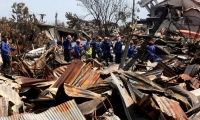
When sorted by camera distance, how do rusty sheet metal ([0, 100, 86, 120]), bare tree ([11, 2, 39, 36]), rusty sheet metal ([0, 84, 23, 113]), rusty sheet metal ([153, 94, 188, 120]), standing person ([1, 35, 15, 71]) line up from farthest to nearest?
1. bare tree ([11, 2, 39, 36])
2. standing person ([1, 35, 15, 71])
3. rusty sheet metal ([0, 84, 23, 113])
4. rusty sheet metal ([153, 94, 188, 120])
5. rusty sheet metal ([0, 100, 86, 120])

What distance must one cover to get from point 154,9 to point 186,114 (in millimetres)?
31150

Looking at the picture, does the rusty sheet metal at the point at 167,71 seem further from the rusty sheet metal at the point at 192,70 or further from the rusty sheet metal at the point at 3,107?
the rusty sheet metal at the point at 3,107

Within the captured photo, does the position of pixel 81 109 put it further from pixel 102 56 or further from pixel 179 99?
pixel 102 56

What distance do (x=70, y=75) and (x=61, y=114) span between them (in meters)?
1.55

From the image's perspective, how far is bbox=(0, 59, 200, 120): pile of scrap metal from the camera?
413 cm

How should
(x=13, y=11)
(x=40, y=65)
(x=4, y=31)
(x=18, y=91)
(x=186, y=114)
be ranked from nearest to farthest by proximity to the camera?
(x=186, y=114), (x=18, y=91), (x=40, y=65), (x=4, y=31), (x=13, y=11)

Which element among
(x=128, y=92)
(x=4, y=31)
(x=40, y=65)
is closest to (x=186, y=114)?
(x=128, y=92)

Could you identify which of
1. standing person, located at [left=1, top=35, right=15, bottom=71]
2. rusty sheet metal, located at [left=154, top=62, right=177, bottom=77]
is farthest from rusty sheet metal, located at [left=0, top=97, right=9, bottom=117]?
standing person, located at [left=1, top=35, right=15, bottom=71]

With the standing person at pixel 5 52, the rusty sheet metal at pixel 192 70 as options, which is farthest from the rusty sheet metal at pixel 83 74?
the standing person at pixel 5 52

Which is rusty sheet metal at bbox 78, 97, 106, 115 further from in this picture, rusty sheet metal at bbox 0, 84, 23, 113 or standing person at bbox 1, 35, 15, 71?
standing person at bbox 1, 35, 15, 71

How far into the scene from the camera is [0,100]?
4.39 m

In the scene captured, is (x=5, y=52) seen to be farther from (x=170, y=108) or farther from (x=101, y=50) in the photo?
(x=170, y=108)

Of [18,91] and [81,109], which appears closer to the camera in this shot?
[81,109]

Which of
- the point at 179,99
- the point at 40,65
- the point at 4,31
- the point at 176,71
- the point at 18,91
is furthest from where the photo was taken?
the point at 4,31
